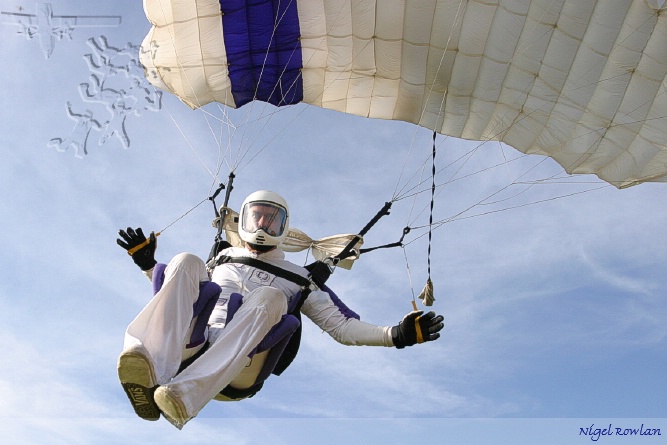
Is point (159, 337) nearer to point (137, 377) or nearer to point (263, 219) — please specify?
point (137, 377)

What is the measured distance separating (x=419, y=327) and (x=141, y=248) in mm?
2039

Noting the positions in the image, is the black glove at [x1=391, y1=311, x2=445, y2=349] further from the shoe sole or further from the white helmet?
the shoe sole

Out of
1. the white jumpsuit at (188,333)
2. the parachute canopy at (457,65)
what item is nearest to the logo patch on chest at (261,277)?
the white jumpsuit at (188,333)

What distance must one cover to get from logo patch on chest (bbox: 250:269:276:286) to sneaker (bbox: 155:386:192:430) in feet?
4.81

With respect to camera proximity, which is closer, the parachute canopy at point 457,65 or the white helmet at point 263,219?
the white helmet at point 263,219

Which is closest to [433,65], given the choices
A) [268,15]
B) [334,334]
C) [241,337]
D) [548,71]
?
[548,71]

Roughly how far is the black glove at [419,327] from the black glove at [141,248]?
184cm

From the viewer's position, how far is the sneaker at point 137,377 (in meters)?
4.06

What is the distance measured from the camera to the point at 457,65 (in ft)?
23.4

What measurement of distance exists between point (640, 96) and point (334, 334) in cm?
→ 374

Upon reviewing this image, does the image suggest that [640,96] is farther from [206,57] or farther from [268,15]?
[206,57]

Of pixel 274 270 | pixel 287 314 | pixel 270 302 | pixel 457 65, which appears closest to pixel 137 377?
pixel 270 302

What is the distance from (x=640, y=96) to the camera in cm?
681

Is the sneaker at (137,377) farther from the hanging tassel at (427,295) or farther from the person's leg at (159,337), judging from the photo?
the hanging tassel at (427,295)
